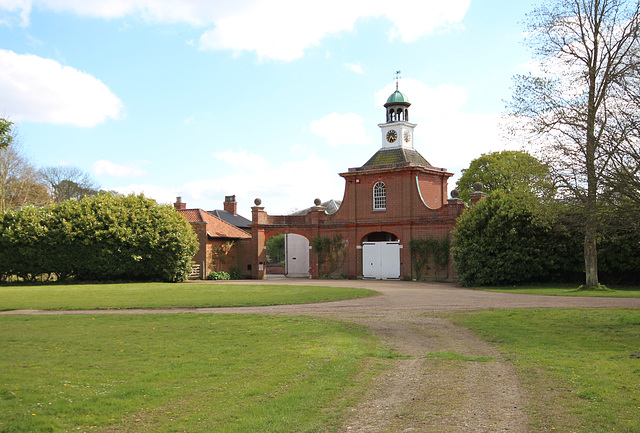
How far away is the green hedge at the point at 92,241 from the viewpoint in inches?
1423

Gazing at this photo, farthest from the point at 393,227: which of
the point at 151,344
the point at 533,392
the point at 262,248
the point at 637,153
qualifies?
the point at 533,392

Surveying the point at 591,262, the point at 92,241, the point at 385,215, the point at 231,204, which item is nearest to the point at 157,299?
the point at 92,241

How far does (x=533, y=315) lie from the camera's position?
16.9m

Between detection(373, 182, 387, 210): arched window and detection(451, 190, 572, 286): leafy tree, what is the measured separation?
9374 millimetres

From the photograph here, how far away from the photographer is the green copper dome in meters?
42.4

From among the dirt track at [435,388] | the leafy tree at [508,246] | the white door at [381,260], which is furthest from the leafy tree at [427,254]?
the dirt track at [435,388]

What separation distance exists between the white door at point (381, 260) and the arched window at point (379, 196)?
2606 millimetres

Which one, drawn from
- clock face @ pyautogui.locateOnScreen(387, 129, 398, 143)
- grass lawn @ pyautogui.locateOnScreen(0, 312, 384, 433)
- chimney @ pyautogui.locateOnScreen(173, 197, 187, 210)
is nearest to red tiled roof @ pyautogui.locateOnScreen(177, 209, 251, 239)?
chimney @ pyautogui.locateOnScreen(173, 197, 187, 210)

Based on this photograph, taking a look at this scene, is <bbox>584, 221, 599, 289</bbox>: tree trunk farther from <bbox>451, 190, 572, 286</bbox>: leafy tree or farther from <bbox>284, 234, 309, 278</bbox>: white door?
<bbox>284, 234, 309, 278</bbox>: white door

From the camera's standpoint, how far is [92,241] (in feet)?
119

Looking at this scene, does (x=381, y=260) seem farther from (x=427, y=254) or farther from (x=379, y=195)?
(x=379, y=195)

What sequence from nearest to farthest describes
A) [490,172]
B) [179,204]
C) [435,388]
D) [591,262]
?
[435,388] → [591,262] → [490,172] → [179,204]

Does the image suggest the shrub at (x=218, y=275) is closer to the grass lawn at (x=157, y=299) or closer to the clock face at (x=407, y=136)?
the grass lawn at (x=157, y=299)

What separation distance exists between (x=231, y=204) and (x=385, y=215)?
24.6m
